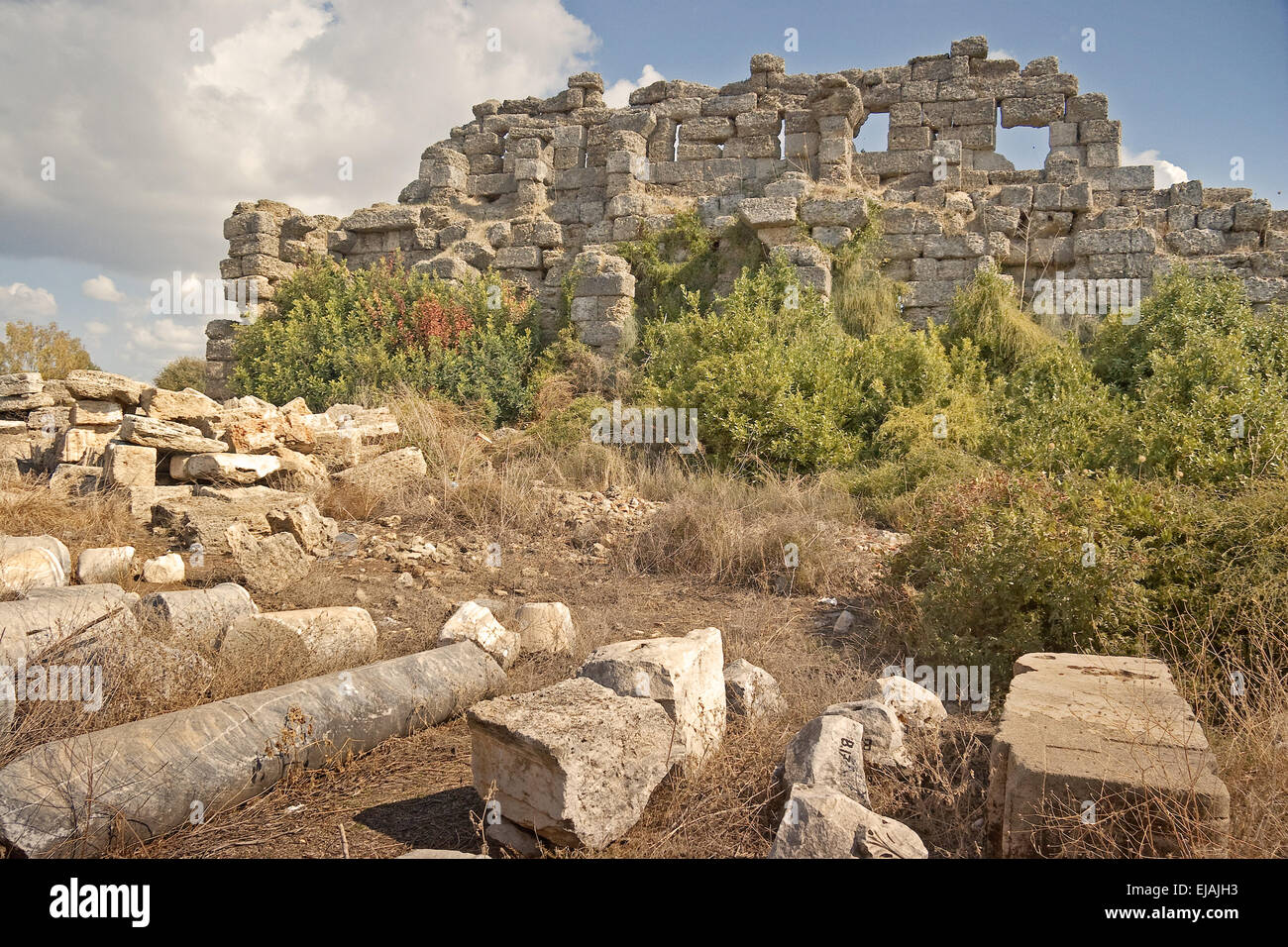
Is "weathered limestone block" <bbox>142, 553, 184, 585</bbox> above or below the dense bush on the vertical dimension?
below

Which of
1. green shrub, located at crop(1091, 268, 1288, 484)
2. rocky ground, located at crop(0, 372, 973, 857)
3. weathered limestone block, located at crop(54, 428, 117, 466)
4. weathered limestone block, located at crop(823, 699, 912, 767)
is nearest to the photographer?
rocky ground, located at crop(0, 372, 973, 857)

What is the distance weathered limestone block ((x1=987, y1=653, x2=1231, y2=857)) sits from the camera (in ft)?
8.94

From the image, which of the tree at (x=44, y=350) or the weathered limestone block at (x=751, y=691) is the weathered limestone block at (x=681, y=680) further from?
the tree at (x=44, y=350)

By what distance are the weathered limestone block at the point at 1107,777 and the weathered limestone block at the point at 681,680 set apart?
3.93ft

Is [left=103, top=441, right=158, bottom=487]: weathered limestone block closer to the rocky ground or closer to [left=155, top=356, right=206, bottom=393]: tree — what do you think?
the rocky ground

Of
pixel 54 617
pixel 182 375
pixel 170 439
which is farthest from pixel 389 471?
pixel 182 375

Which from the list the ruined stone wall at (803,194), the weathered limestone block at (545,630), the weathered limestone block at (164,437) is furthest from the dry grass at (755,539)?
the ruined stone wall at (803,194)

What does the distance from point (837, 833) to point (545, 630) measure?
2.95 metres

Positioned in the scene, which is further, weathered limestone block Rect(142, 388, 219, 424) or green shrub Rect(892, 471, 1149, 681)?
weathered limestone block Rect(142, 388, 219, 424)

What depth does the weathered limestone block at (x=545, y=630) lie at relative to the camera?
545 cm

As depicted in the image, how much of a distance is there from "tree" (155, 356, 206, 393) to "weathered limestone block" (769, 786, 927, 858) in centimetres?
1644

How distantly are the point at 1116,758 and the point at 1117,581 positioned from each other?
1.77 metres

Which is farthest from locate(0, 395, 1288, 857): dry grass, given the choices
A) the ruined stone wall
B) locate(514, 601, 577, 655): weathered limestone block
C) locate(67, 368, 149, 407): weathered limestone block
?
the ruined stone wall

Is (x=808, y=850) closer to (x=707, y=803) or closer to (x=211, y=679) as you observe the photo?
(x=707, y=803)
